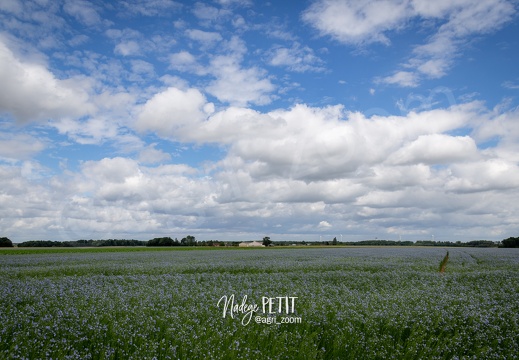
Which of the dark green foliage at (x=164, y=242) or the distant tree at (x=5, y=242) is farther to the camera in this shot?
the dark green foliage at (x=164, y=242)

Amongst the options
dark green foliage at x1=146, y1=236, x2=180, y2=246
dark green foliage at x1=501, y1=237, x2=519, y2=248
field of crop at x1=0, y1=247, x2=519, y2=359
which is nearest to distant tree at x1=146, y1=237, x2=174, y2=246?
dark green foliage at x1=146, y1=236, x2=180, y2=246

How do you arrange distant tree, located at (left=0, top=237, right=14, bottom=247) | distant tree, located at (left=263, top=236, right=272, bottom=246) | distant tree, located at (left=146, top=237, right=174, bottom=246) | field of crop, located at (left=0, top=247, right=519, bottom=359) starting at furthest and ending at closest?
distant tree, located at (left=263, top=236, right=272, bottom=246) < distant tree, located at (left=146, top=237, right=174, bottom=246) < distant tree, located at (left=0, top=237, right=14, bottom=247) < field of crop, located at (left=0, top=247, right=519, bottom=359)

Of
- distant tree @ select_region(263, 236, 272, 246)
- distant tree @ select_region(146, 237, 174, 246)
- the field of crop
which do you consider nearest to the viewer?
the field of crop

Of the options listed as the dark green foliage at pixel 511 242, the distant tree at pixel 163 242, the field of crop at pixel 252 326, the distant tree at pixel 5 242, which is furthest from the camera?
the distant tree at pixel 163 242

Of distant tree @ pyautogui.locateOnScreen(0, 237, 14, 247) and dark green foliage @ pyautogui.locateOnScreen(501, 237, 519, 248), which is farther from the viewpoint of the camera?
dark green foliage @ pyautogui.locateOnScreen(501, 237, 519, 248)

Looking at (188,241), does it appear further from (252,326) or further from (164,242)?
(252,326)

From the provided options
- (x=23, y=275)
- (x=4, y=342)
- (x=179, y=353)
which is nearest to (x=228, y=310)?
(x=179, y=353)

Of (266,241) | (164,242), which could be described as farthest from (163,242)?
(266,241)

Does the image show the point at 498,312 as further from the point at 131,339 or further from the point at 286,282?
the point at 131,339

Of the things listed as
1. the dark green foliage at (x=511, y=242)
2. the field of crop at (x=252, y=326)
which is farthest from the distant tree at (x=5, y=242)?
the dark green foliage at (x=511, y=242)

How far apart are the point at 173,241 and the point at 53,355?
73.5 meters

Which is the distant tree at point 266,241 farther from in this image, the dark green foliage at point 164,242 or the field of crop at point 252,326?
the field of crop at point 252,326

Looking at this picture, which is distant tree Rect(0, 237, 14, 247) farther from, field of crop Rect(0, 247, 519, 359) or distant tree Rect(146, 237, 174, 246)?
field of crop Rect(0, 247, 519, 359)

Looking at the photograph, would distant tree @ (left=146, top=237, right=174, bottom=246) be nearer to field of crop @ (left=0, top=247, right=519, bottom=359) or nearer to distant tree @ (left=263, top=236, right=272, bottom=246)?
distant tree @ (left=263, top=236, right=272, bottom=246)
